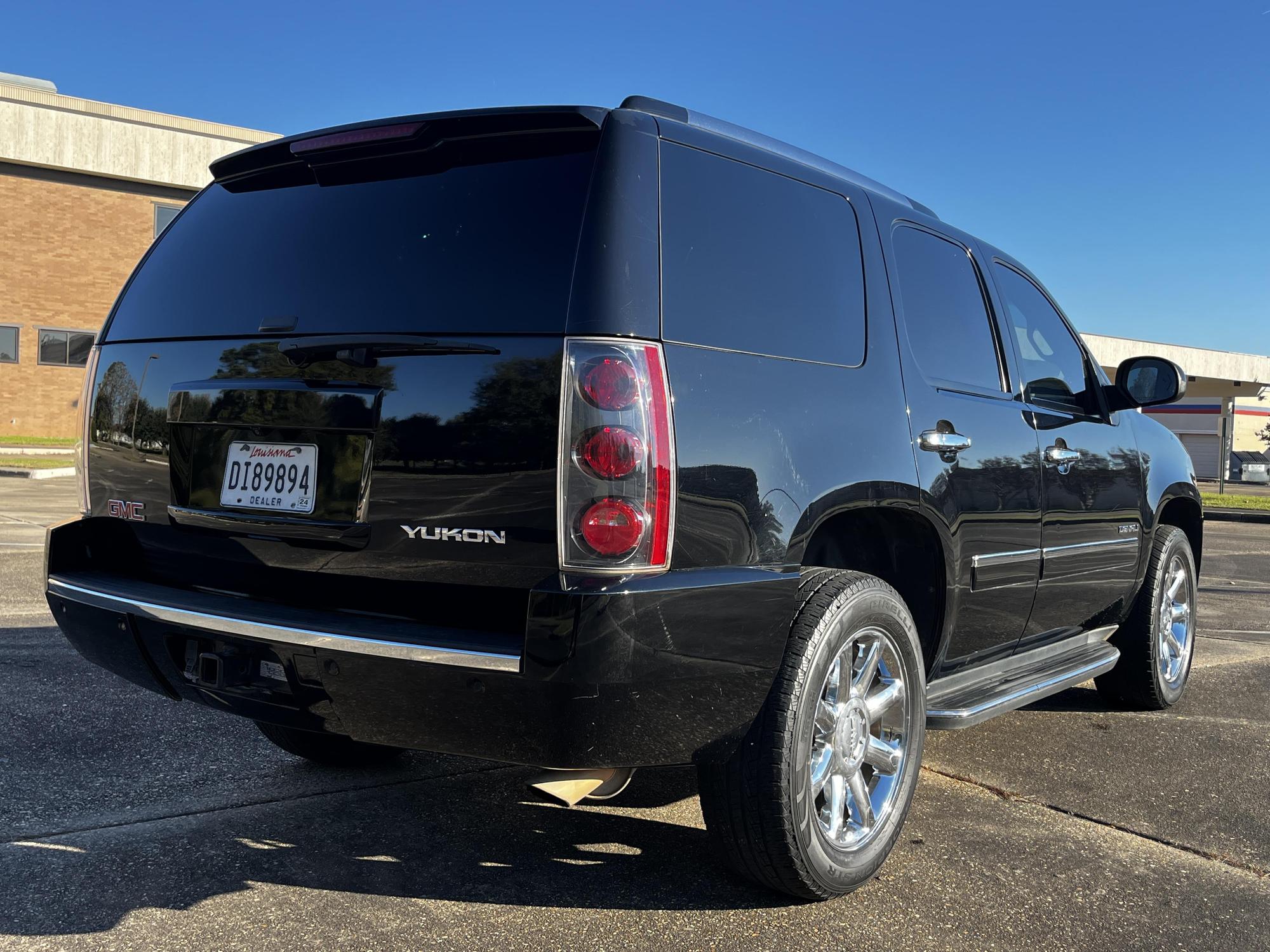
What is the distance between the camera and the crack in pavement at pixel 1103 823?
134 inches

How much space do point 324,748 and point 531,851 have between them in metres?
1.02

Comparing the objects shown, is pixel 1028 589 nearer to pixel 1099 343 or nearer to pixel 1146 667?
pixel 1146 667

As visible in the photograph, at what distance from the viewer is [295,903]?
293cm

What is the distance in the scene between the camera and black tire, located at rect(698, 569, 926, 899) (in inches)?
110

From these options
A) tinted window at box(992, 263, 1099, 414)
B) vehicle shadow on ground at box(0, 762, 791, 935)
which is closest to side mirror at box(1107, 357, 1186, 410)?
tinted window at box(992, 263, 1099, 414)

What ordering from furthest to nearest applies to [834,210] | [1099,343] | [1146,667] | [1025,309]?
[1099,343], [1146,667], [1025,309], [834,210]

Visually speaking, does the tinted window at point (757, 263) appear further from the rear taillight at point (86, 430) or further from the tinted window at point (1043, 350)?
the rear taillight at point (86, 430)

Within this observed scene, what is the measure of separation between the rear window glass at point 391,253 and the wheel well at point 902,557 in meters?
1.22

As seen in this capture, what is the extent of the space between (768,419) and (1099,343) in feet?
157

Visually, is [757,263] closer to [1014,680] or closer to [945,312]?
[945,312]

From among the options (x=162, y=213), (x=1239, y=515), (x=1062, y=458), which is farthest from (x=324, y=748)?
(x=162, y=213)

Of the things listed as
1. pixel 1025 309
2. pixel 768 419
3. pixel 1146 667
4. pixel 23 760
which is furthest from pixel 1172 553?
pixel 23 760

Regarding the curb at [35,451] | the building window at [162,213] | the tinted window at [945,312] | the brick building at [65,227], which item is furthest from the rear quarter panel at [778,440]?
the building window at [162,213]

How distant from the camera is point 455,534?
8.64 ft
